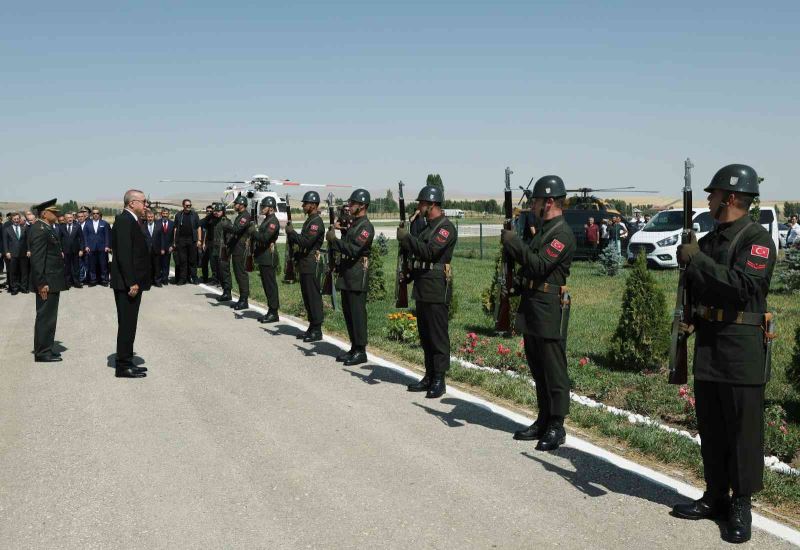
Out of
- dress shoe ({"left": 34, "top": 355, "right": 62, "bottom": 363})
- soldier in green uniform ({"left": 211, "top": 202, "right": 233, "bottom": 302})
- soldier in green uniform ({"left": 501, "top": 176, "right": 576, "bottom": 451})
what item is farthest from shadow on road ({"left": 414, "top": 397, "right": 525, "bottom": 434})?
soldier in green uniform ({"left": 211, "top": 202, "right": 233, "bottom": 302})

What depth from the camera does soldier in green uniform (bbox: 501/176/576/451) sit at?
5.88 meters

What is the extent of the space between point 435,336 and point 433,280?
57 cm

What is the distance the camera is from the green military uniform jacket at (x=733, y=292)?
14.0 ft

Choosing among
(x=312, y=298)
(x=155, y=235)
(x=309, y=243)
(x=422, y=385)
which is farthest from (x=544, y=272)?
(x=155, y=235)

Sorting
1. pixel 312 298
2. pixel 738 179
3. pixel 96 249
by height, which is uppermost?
pixel 738 179

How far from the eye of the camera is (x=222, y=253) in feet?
52.2

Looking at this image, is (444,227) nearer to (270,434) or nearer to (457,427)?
(457,427)

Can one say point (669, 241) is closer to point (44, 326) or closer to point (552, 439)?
point (552, 439)

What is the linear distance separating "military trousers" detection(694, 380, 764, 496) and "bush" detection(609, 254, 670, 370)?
3737 mm

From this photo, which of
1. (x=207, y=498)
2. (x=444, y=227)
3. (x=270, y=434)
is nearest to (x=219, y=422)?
(x=270, y=434)

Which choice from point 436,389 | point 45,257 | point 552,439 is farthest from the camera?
point 45,257

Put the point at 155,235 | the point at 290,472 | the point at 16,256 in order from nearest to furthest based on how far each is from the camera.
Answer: the point at 290,472
the point at 16,256
the point at 155,235

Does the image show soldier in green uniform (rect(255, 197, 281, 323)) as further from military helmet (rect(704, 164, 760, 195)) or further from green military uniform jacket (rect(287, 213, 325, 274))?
military helmet (rect(704, 164, 760, 195))

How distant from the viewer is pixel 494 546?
4.16 m
